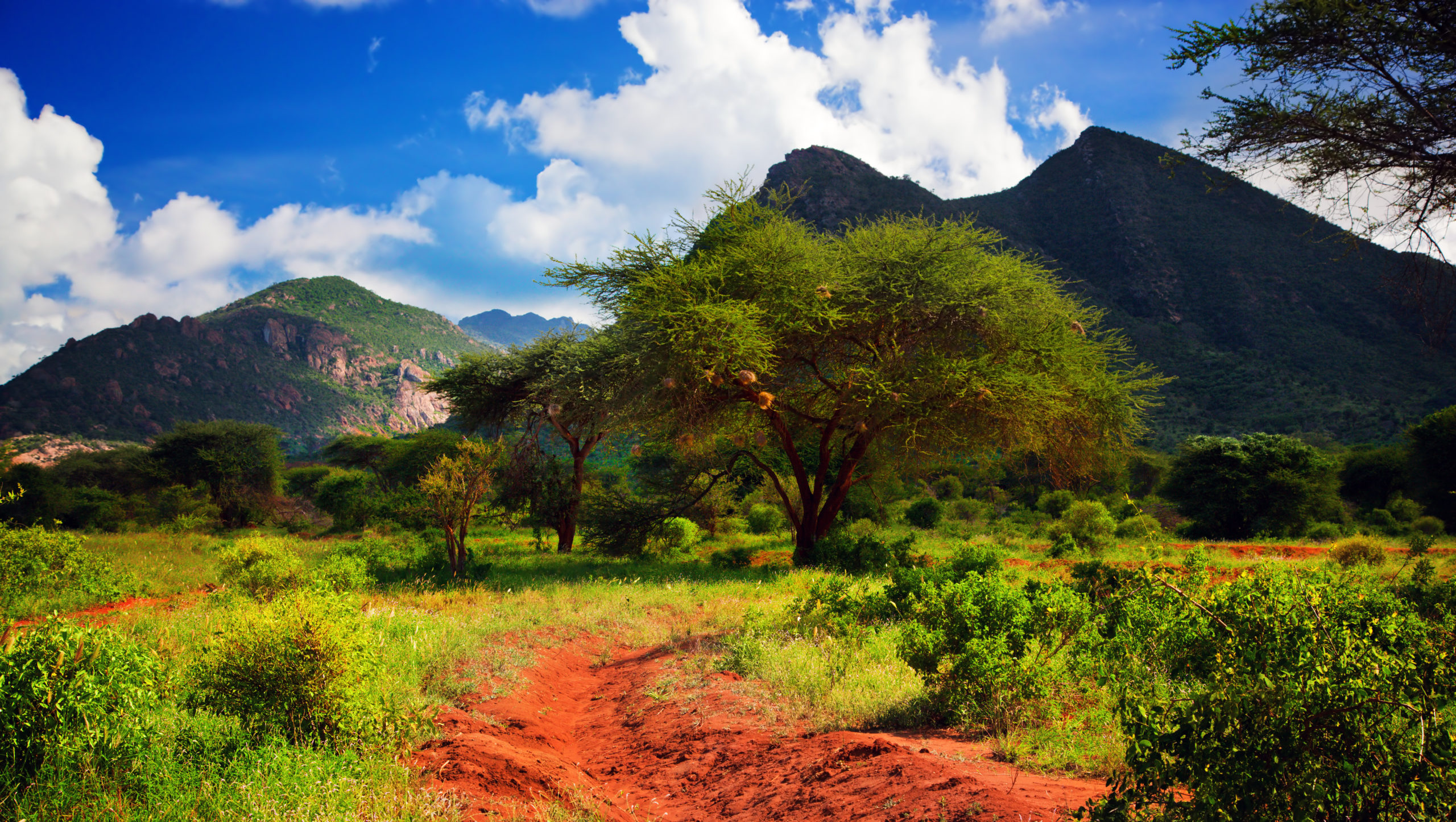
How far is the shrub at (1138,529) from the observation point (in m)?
22.6

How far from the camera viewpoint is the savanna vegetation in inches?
126

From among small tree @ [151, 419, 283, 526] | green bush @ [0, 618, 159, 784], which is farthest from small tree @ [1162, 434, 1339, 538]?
small tree @ [151, 419, 283, 526]

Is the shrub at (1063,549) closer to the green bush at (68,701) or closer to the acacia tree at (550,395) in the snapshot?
the acacia tree at (550,395)

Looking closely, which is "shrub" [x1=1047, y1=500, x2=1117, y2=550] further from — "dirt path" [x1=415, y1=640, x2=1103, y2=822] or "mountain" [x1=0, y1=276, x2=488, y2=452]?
"mountain" [x1=0, y1=276, x2=488, y2=452]

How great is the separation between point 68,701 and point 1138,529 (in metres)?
26.3

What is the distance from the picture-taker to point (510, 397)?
2159cm

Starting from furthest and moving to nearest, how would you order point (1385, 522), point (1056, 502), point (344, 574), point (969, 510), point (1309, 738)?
point (969, 510), point (1056, 502), point (1385, 522), point (344, 574), point (1309, 738)

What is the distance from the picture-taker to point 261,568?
1085cm

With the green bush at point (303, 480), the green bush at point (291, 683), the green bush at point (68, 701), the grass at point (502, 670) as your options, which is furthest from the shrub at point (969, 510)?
the green bush at point (303, 480)

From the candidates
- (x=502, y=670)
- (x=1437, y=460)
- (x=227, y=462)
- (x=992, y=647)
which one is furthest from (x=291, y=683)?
(x=227, y=462)

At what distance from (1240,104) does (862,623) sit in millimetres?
8459

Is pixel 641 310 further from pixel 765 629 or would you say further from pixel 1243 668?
pixel 1243 668

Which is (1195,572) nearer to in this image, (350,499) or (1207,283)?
(350,499)

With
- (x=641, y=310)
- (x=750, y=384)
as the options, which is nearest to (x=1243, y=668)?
(x=750, y=384)
